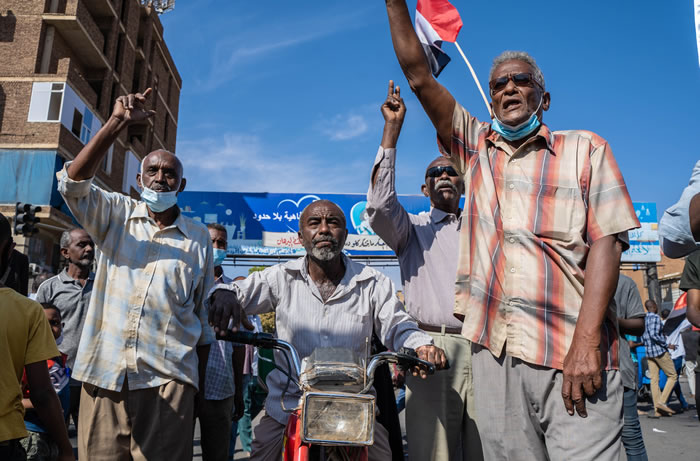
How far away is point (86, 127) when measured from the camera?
2456cm

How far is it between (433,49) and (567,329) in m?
2.92

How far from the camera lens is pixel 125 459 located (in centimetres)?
307

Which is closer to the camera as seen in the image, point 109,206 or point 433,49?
point 109,206

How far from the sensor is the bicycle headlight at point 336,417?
196 centimetres

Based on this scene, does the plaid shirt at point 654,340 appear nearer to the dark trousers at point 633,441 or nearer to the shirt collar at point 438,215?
the dark trousers at point 633,441

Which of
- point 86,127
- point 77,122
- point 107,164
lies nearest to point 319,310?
point 77,122

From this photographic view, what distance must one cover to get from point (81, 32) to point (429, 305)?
25608 mm

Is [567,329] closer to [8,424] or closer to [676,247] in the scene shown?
[676,247]

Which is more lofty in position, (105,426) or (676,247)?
(676,247)

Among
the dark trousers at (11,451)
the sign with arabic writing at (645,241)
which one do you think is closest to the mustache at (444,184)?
the dark trousers at (11,451)

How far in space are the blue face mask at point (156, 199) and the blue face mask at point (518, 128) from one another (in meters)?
2.06

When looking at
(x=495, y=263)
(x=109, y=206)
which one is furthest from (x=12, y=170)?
(x=495, y=263)

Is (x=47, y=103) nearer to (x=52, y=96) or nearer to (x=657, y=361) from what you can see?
(x=52, y=96)

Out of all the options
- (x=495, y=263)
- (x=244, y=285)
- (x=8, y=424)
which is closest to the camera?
(x=495, y=263)
